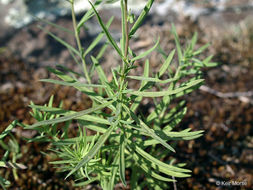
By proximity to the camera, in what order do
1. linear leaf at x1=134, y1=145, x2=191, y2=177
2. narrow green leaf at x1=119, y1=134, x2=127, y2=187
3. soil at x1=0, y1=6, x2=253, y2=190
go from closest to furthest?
narrow green leaf at x1=119, y1=134, x2=127, y2=187
linear leaf at x1=134, y1=145, x2=191, y2=177
soil at x1=0, y1=6, x2=253, y2=190

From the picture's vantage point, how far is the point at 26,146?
217cm

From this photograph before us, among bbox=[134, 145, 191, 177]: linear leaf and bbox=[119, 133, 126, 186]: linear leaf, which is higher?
bbox=[119, 133, 126, 186]: linear leaf

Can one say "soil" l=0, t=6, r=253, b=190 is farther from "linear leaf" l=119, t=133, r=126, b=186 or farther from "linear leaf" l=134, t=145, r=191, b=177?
"linear leaf" l=134, t=145, r=191, b=177

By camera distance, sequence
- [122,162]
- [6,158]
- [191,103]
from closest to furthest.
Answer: [122,162] < [6,158] < [191,103]

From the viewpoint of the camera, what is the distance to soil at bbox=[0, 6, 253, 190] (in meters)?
2.07

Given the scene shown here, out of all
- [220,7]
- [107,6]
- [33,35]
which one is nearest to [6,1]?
[33,35]

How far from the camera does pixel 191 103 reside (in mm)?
2816

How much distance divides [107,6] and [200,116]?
8.65 ft

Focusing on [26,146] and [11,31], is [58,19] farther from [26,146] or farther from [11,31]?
[26,146]

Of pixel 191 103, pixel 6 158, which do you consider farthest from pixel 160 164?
pixel 191 103

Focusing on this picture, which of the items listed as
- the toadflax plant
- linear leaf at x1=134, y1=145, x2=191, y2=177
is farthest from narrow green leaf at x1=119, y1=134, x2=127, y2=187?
linear leaf at x1=134, y1=145, x2=191, y2=177

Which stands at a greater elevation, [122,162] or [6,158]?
[122,162]

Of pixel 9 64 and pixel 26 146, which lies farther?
pixel 9 64

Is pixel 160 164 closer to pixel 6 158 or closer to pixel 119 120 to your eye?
pixel 119 120
